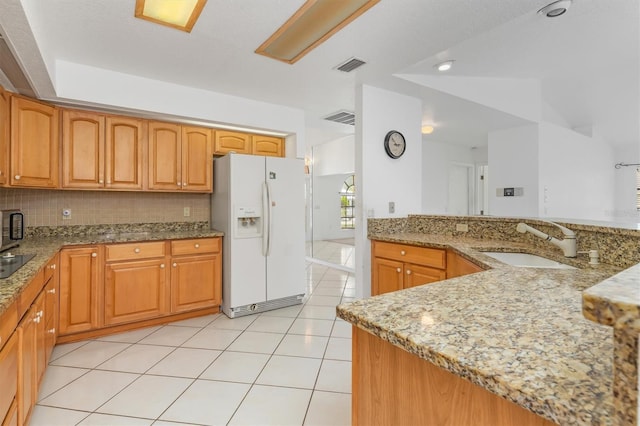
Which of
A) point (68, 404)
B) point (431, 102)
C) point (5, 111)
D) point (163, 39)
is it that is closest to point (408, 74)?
point (431, 102)

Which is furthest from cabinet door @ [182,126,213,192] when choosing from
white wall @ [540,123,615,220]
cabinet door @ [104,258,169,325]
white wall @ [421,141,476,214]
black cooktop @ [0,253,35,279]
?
white wall @ [540,123,615,220]

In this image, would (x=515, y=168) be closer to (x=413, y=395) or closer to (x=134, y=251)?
(x=413, y=395)

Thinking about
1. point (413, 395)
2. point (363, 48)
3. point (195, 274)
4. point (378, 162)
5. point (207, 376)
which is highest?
point (363, 48)

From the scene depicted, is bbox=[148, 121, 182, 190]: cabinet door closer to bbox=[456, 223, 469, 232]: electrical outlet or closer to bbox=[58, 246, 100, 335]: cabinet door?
bbox=[58, 246, 100, 335]: cabinet door

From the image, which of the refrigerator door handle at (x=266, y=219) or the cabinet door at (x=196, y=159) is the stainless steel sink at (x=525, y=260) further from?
the cabinet door at (x=196, y=159)

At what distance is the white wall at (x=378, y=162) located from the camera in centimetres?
315

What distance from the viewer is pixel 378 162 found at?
3229mm

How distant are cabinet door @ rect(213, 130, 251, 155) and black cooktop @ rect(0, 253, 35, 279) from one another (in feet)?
6.36

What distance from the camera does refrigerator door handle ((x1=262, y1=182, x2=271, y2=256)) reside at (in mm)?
3291

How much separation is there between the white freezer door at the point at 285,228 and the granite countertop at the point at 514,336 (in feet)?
7.81

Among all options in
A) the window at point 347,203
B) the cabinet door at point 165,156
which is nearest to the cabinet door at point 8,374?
the cabinet door at point 165,156

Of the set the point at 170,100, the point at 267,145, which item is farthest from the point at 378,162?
the point at 170,100

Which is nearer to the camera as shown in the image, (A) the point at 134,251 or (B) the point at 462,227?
(A) the point at 134,251

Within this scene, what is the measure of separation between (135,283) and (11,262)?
44.6 inches
